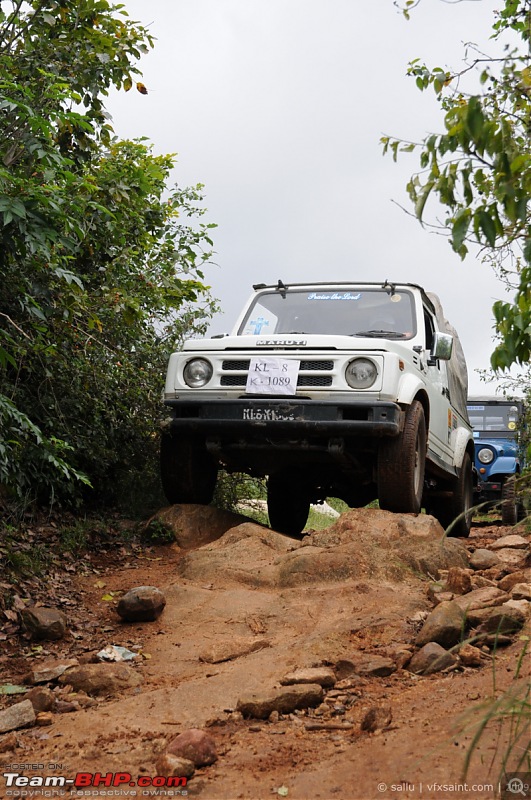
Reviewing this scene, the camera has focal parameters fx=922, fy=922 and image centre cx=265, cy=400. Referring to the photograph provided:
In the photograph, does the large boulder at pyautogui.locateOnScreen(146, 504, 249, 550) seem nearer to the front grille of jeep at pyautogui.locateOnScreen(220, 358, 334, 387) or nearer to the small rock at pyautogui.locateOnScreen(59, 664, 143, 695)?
the front grille of jeep at pyautogui.locateOnScreen(220, 358, 334, 387)

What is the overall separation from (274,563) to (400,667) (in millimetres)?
2097

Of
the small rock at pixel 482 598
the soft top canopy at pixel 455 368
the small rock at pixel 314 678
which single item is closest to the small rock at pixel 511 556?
the small rock at pixel 482 598

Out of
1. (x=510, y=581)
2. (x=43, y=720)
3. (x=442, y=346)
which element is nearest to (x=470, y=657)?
(x=510, y=581)

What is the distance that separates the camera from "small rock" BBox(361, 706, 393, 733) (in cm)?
336

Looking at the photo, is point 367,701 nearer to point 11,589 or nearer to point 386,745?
point 386,745

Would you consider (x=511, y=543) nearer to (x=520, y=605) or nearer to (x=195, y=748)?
(x=520, y=605)

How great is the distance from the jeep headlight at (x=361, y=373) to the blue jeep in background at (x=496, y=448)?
18.4 ft

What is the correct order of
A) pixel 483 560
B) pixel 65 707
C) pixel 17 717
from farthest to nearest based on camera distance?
pixel 483 560 < pixel 65 707 < pixel 17 717

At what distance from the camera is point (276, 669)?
4.35m

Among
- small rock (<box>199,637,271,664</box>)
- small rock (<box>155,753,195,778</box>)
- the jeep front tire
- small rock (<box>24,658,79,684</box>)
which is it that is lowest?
small rock (<box>155,753,195,778</box>)

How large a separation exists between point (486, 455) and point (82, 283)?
335 inches

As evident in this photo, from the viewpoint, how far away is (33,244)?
471 cm

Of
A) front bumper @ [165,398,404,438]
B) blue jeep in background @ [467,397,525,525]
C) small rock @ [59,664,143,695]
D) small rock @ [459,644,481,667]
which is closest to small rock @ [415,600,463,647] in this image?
small rock @ [459,644,481,667]

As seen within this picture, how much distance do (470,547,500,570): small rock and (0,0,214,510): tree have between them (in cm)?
274
